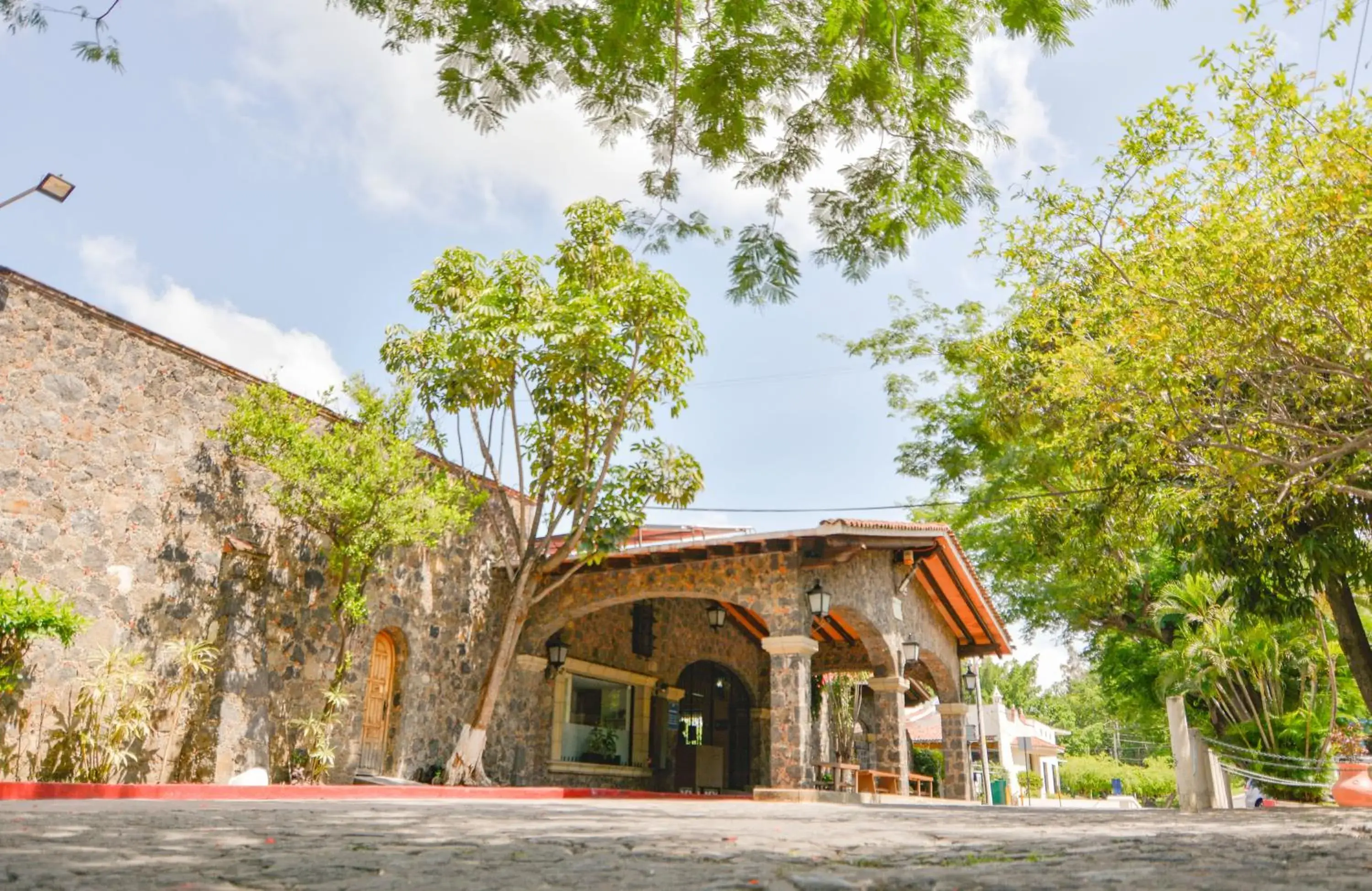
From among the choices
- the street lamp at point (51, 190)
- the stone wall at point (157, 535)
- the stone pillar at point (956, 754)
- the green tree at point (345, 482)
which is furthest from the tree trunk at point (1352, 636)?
the street lamp at point (51, 190)

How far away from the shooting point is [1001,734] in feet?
72.3

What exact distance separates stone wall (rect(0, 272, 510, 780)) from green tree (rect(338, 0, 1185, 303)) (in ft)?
22.9

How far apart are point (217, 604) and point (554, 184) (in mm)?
7525

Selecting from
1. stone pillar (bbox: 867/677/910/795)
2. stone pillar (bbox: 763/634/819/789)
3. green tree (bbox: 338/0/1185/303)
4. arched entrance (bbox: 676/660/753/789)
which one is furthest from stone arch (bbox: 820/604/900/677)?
green tree (bbox: 338/0/1185/303)

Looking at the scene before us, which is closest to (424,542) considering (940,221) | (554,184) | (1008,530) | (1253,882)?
(554,184)

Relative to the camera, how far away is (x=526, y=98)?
12.7 feet

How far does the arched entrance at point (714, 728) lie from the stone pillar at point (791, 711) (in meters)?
5.20

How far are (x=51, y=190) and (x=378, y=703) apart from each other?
679 centimetres

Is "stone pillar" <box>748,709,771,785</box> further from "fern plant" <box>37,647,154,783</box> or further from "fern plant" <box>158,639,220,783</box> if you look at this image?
"fern plant" <box>37,647,154,783</box>

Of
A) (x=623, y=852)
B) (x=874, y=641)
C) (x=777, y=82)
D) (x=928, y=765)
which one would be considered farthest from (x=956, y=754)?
(x=777, y=82)

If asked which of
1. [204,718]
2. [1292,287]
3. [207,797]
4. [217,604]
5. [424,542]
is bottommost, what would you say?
[207,797]

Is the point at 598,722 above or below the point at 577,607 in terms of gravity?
below

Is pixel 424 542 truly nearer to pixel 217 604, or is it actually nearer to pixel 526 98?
pixel 217 604

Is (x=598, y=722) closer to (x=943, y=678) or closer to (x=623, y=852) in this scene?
(x=943, y=678)
